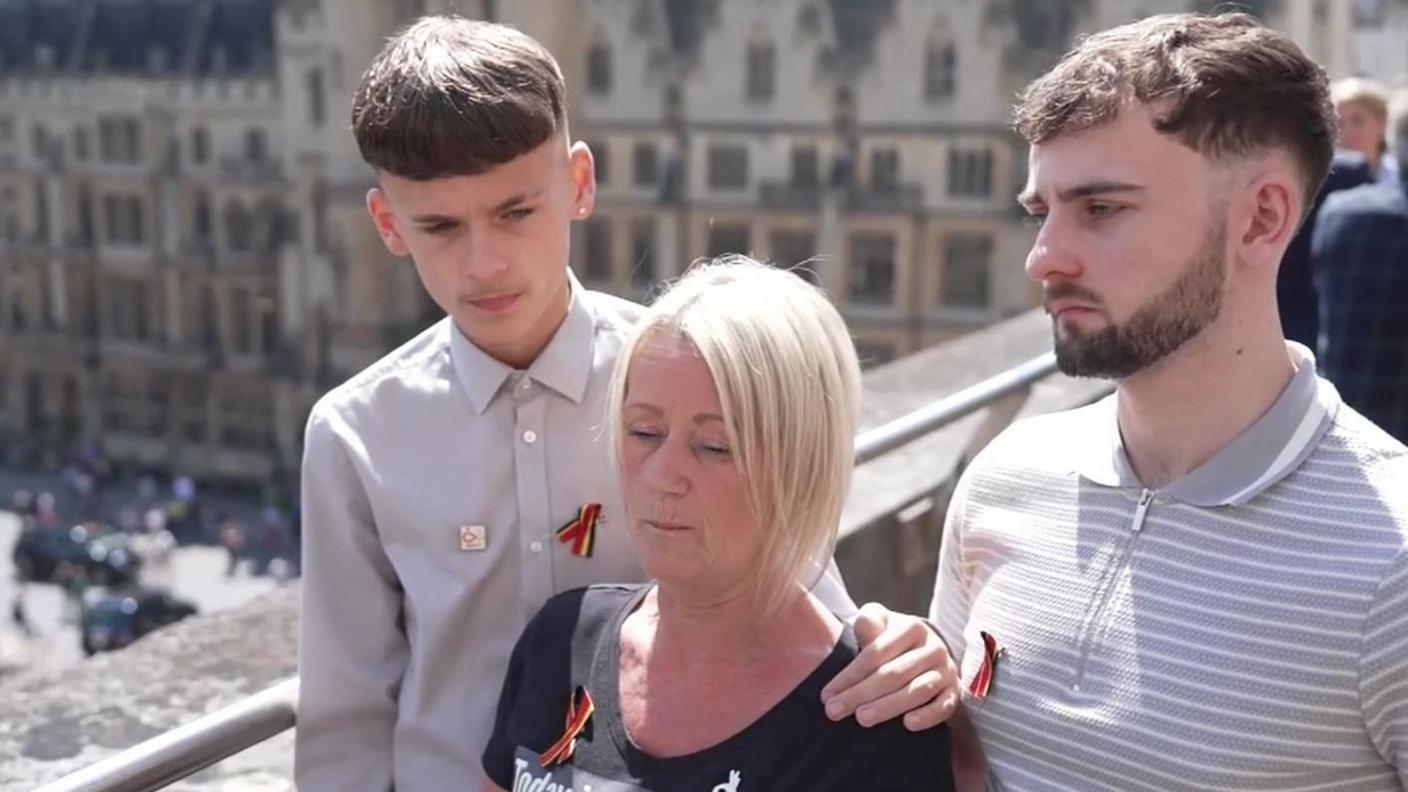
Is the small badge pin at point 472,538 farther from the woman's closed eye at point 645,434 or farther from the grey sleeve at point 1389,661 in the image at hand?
the grey sleeve at point 1389,661

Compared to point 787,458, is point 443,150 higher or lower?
higher

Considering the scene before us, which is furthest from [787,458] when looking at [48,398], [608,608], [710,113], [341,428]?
[48,398]

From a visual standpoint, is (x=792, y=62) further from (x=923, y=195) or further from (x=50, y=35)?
(x=50, y=35)

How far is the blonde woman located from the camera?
4.00 ft

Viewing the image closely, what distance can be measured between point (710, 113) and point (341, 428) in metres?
22.5

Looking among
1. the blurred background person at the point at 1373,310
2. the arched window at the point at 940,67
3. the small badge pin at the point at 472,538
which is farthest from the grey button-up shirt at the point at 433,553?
the arched window at the point at 940,67

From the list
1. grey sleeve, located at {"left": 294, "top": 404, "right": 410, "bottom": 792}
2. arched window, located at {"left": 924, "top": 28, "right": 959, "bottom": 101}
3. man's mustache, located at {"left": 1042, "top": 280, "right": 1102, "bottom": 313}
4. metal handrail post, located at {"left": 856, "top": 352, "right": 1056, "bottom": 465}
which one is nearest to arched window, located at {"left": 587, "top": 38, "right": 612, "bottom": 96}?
arched window, located at {"left": 924, "top": 28, "right": 959, "bottom": 101}

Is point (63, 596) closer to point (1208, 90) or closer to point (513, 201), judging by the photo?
point (513, 201)

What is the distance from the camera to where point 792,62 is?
2305 cm

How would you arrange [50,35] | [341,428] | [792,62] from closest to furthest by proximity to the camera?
[341,428], [792,62], [50,35]

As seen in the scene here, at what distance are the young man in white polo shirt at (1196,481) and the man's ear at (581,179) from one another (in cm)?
44

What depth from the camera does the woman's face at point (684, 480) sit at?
125cm

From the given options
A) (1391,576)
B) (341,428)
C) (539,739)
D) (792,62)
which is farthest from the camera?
(792,62)

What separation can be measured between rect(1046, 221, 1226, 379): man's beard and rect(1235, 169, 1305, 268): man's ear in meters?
0.02
